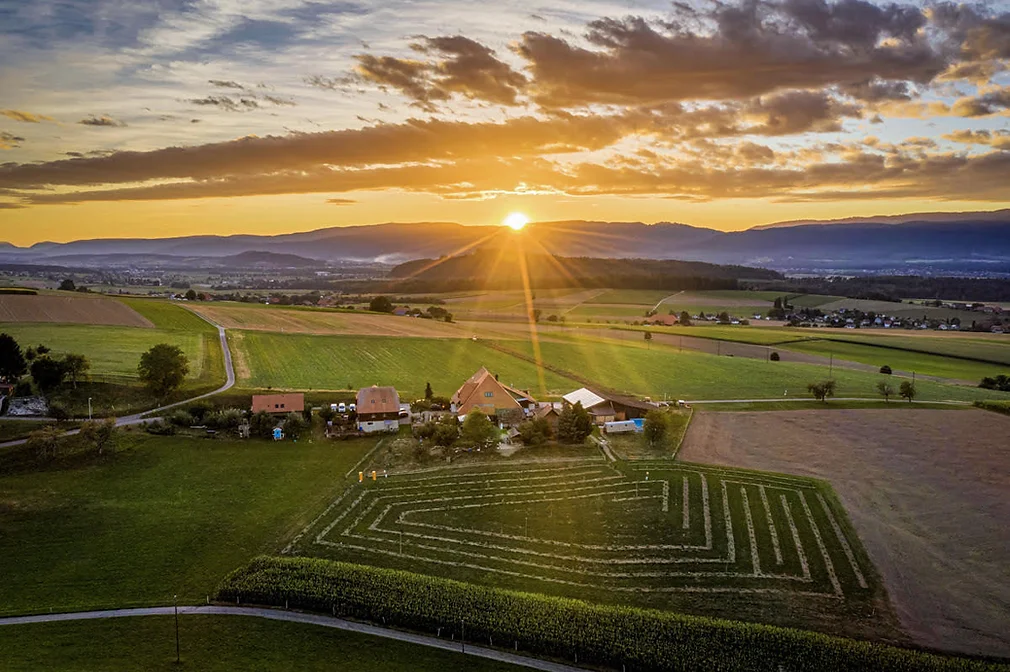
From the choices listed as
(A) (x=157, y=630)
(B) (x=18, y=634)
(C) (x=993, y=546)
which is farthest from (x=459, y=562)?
(C) (x=993, y=546)

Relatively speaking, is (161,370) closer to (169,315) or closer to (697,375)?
(169,315)

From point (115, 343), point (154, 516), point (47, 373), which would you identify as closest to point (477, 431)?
point (154, 516)

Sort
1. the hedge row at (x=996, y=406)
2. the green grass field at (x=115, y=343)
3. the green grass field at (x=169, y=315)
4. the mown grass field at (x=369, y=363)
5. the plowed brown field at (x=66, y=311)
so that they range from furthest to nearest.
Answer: the green grass field at (x=169, y=315), the plowed brown field at (x=66, y=311), the mown grass field at (x=369, y=363), the green grass field at (x=115, y=343), the hedge row at (x=996, y=406)

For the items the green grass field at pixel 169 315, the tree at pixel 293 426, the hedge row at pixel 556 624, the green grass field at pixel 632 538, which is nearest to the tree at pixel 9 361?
the tree at pixel 293 426

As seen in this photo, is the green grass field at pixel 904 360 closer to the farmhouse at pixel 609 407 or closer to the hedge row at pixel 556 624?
the farmhouse at pixel 609 407

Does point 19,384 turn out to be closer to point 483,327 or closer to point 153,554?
point 153,554

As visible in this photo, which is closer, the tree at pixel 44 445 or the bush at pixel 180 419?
the tree at pixel 44 445
